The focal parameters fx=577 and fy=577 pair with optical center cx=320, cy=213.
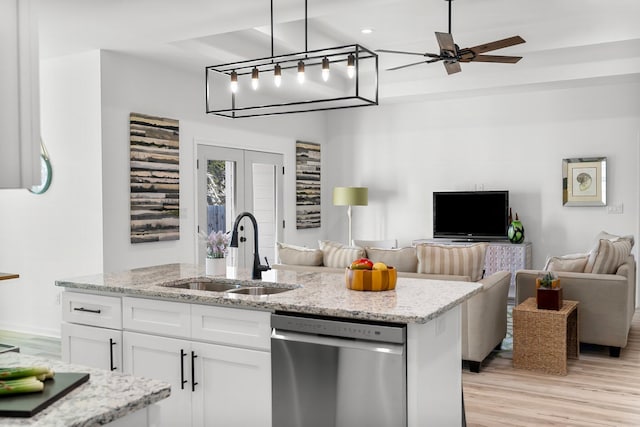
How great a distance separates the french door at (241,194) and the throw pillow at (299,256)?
1005 millimetres

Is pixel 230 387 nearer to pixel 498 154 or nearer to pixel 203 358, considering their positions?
pixel 203 358

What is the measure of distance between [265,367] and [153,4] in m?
2.79

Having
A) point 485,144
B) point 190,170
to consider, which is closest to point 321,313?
point 190,170

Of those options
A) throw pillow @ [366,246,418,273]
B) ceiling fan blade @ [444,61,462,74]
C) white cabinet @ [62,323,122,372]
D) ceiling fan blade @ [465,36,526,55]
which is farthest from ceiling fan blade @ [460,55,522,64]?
white cabinet @ [62,323,122,372]

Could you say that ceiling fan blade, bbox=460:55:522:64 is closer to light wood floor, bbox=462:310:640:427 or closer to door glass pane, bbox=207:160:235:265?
light wood floor, bbox=462:310:640:427

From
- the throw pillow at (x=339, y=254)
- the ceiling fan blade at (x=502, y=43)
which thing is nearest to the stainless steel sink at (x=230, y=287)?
the throw pillow at (x=339, y=254)

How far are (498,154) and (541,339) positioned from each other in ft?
12.7

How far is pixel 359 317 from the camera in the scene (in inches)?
92.2

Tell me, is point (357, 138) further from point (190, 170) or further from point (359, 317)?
point (359, 317)

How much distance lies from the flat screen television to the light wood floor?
2842 mm

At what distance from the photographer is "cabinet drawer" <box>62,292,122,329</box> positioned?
307cm

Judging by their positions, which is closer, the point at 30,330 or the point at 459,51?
the point at 459,51

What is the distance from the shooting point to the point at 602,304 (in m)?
4.72

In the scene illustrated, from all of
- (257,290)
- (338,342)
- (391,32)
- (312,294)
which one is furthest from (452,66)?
(338,342)
